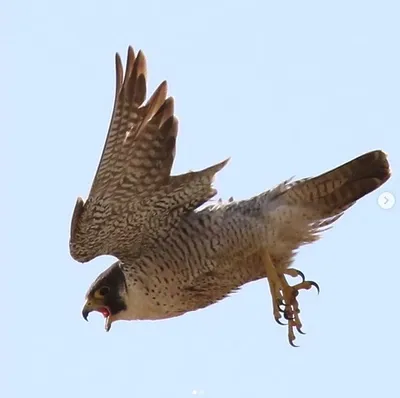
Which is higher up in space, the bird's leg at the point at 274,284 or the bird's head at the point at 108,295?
the bird's head at the point at 108,295

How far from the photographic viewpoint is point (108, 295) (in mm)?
9586

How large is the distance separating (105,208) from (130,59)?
1.13m

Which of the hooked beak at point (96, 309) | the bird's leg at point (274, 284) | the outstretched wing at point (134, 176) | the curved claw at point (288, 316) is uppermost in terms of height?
the outstretched wing at point (134, 176)

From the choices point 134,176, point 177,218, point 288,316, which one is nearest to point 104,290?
point 177,218

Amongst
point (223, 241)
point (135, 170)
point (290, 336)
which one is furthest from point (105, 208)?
point (290, 336)

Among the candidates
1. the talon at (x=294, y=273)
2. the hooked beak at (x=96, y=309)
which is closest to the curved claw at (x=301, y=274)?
the talon at (x=294, y=273)

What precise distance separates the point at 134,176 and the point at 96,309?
1.48 meters

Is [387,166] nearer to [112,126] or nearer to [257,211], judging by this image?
[257,211]

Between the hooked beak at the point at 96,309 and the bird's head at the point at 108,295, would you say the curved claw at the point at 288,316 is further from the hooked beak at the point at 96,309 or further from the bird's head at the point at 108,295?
the hooked beak at the point at 96,309

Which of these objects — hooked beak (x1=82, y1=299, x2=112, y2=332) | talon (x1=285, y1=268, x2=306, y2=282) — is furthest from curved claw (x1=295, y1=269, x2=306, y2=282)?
hooked beak (x1=82, y1=299, x2=112, y2=332)

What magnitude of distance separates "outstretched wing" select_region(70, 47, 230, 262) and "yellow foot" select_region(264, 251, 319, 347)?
0.77 m

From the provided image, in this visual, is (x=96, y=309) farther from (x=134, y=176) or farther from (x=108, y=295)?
(x=134, y=176)

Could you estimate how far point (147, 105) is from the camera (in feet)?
28.3

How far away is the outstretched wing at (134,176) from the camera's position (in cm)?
859
